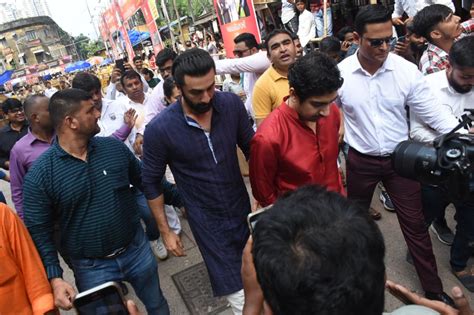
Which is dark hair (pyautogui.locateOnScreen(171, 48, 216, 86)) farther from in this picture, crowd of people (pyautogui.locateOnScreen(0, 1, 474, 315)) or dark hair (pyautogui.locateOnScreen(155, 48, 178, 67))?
dark hair (pyautogui.locateOnScreen(155, 48, 178, 67))

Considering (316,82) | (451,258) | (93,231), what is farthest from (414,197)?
(93,231)

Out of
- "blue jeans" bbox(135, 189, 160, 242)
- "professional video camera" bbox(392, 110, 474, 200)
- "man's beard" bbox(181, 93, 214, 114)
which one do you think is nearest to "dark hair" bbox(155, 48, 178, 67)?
"blue jeans" bbox(135, 189, 160, 242)

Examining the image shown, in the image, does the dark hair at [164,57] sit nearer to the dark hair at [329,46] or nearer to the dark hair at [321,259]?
the dark hair at [329,46]

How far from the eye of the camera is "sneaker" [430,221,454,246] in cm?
295

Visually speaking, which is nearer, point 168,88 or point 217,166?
point 217,166

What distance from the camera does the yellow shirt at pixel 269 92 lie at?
107 inches

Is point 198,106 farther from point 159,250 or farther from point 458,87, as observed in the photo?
point 159,250

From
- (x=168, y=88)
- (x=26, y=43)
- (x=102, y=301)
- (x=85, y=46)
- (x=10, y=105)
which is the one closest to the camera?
(x=102, y=301)

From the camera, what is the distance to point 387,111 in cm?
232

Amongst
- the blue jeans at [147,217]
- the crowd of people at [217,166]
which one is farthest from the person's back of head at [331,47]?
the blue jeans at [147,217]

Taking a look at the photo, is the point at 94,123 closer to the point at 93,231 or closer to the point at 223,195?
the point at 93,231

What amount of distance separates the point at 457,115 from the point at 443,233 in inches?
43.3

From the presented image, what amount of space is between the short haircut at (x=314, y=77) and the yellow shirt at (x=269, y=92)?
0.89 m

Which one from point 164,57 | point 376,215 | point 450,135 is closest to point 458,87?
point 450,135
